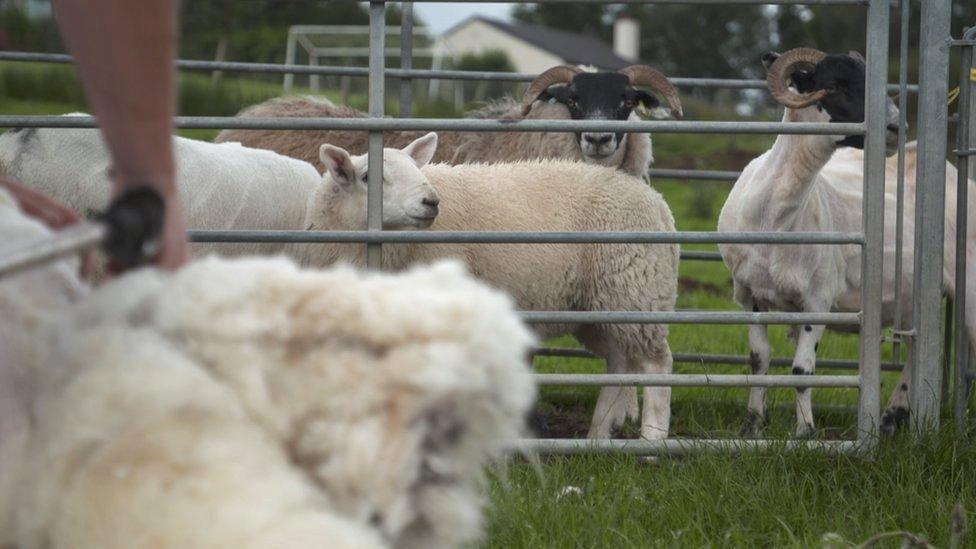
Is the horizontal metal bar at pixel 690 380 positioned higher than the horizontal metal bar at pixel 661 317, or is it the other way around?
the horizontal metal bar at pixel 661 317

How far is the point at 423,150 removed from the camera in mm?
6000

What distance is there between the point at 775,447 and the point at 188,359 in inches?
129

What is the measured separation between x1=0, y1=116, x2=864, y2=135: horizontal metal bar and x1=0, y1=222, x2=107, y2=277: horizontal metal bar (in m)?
3.07

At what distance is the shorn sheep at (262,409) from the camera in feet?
3.78

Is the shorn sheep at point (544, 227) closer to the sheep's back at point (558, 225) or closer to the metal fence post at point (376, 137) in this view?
the sheep's back at point (558, 225)

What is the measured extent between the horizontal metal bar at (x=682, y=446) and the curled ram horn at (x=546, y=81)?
8.98ft

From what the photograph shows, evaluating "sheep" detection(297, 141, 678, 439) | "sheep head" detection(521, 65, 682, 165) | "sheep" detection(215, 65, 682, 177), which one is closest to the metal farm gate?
"sheep" detection(297, 141, 678, 439)

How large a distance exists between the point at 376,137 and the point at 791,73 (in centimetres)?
294

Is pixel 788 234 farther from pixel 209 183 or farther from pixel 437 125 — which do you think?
pixel 209 183

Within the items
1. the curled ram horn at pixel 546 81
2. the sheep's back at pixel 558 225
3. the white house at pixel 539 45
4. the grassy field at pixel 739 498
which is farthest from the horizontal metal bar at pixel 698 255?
the white house at pixel 539 45

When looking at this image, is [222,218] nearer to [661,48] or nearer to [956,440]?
[956,440]

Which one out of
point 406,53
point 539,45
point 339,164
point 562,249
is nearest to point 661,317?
point 562,249

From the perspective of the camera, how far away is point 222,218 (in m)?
5.55

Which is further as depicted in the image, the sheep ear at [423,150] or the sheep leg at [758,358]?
the sheep ear at [423,150]
